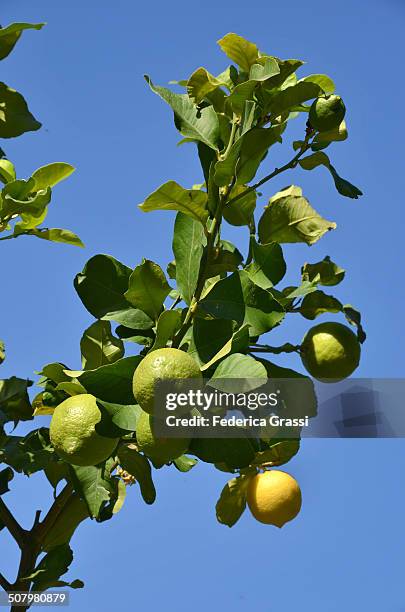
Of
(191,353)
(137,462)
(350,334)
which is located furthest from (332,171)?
(137,462)

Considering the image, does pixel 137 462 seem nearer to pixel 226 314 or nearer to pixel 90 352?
pixel 90 352

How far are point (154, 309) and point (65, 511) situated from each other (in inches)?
27.8

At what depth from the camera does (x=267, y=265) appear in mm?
1511

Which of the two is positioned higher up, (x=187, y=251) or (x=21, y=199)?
(x=21, y=199)

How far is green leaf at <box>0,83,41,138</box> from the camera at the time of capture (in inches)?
77.4

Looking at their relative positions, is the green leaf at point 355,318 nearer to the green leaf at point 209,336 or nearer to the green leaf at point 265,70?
the green leaf at point 209,336

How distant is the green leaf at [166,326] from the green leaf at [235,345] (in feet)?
0.37

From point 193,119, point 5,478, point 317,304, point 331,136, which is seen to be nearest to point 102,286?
point 193,119

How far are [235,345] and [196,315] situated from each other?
0.19m

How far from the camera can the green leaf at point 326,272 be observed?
181 centimetres

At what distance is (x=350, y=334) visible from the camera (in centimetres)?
164

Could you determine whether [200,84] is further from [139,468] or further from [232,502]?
[232,502]

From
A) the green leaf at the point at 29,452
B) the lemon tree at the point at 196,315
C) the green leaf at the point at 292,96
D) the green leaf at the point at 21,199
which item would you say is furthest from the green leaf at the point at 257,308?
the green leaf at the point at 29,452

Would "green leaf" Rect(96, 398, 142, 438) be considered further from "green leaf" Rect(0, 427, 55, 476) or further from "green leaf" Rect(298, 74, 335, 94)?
"green leaf" Rect(298, 74, 335, 94)
